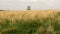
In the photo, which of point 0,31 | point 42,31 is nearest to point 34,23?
point 42,31

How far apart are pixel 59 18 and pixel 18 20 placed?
178 centimetres

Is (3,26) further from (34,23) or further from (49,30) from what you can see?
(49,30)

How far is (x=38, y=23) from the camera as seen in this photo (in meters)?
10.3

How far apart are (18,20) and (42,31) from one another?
1480mm

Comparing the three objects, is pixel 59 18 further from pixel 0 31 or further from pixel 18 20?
pixel 0 31

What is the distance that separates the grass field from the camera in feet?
32.5

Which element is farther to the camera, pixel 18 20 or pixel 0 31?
pixel 18 20

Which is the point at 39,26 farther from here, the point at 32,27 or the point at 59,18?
the point at 59,18

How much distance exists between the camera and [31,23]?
1042 cm

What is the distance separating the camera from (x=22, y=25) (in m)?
10.4

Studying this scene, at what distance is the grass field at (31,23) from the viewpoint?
9896 millimetres

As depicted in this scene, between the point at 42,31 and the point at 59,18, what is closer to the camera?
the point at 42,31

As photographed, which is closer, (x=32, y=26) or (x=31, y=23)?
(x=32, y=26)

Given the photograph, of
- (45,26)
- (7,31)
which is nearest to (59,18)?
(45,26)
